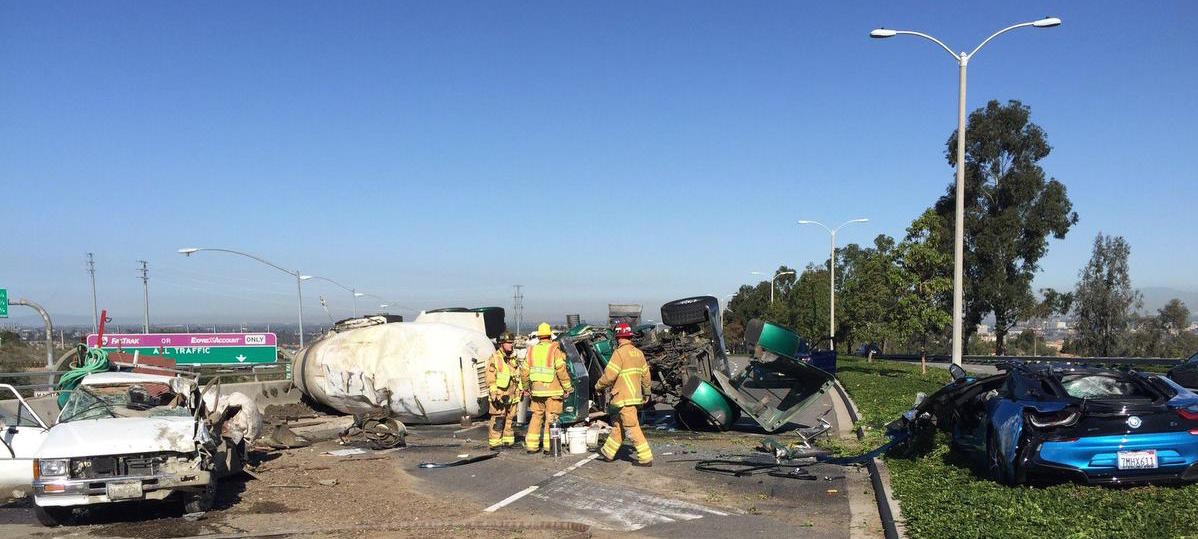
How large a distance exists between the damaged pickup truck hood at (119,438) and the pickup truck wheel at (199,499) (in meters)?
0.48

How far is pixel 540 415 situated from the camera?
40.9 ft

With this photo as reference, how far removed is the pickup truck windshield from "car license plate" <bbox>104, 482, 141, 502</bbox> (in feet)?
5.01

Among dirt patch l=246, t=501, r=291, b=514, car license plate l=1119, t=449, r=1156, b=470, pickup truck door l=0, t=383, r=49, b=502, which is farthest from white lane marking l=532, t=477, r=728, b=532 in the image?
pickup truck door l=0, t=383, r=49, b=502

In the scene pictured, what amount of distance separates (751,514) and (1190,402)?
401 cm

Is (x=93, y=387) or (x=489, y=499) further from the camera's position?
(x=93, y=387)

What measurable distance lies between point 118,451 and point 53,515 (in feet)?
3.30

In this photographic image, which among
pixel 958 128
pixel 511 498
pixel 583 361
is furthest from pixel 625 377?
pixel 958 128

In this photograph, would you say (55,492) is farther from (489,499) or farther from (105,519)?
(489,499)

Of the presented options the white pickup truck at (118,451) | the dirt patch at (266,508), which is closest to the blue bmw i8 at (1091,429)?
the dirt patch at (266,508)

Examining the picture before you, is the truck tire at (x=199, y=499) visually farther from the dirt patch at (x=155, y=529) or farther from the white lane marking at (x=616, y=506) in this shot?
the white lane marking at (x=616, y=506)

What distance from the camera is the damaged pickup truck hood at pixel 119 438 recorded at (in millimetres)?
8180

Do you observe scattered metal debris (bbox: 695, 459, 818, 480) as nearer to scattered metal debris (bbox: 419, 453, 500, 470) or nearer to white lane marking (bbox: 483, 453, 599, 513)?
white lane marking (bbox: 483, 453, 599, 513)

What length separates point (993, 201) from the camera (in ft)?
183

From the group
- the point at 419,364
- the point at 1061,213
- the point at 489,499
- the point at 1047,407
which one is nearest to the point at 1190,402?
the point at 1047,407
